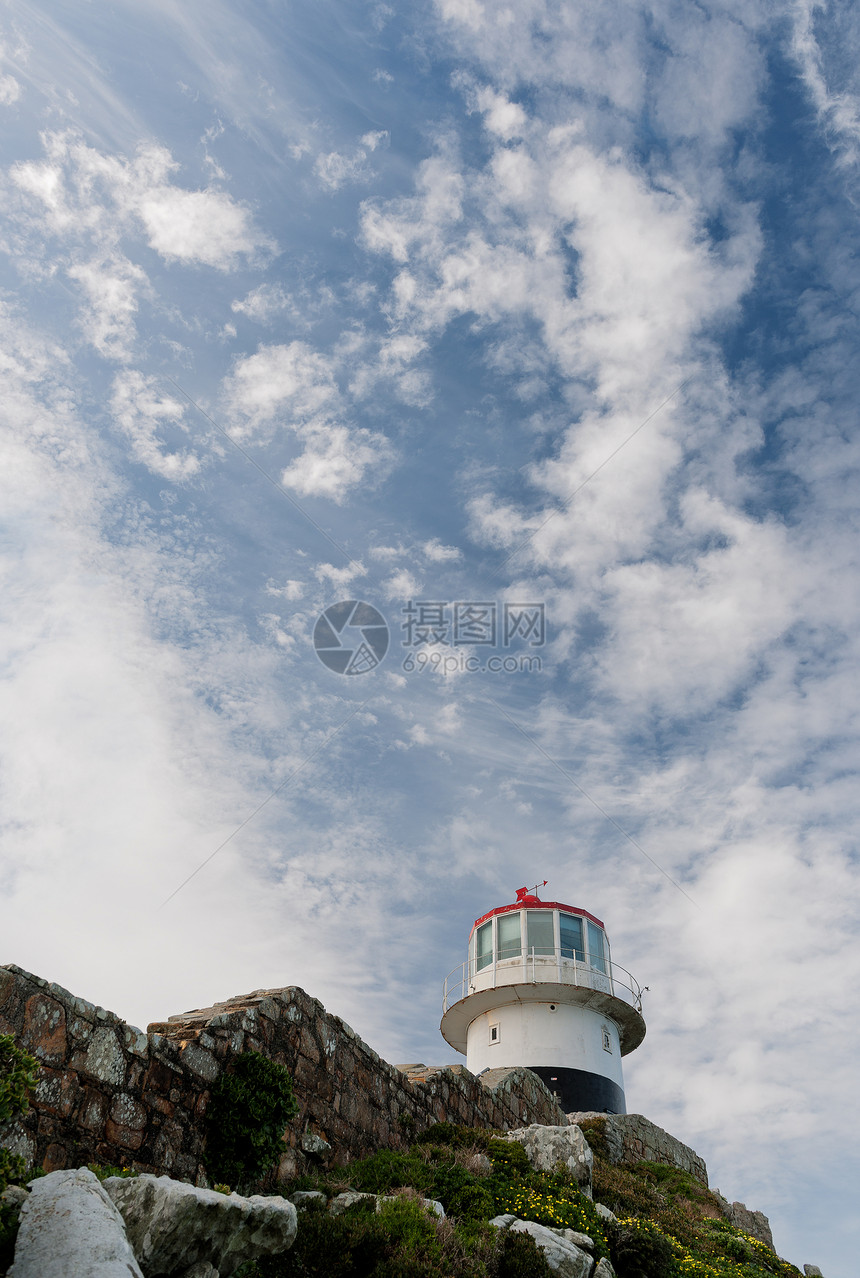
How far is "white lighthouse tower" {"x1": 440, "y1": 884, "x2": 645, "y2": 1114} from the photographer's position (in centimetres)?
2127

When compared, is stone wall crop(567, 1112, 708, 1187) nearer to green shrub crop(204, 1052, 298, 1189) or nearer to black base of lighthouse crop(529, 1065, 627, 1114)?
black base of lighthouse crop(529, 1065, 627, 1114)

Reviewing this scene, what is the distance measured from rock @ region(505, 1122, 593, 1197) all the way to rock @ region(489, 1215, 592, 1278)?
2.65 m

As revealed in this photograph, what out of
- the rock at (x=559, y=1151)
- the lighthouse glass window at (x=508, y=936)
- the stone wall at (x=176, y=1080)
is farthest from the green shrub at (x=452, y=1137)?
the lighthouse glass window at (x=508, y=936)

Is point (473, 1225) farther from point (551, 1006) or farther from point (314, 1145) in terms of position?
point (551, 1006)

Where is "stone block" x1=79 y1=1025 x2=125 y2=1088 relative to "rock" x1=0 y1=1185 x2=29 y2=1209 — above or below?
above

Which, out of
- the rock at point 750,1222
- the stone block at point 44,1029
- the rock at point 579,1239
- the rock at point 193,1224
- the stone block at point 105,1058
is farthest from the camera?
the rock at point 750,1222

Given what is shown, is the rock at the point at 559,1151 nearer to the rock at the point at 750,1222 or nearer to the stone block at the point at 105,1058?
the stone block at the point at 105,1058

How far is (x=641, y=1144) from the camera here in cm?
2041

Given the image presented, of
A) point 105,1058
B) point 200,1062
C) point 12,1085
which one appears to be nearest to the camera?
point 12,1085

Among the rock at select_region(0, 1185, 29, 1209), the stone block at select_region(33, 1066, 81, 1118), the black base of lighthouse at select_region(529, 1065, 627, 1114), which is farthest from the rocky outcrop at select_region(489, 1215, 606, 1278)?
the black base of lighthouse at select_region(529, 1065, 627, 1114)

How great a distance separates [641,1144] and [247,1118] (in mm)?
17320

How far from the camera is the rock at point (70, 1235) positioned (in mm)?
3828

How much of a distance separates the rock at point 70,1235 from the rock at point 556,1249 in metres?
5.08

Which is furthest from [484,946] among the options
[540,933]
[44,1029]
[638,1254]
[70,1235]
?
[70,1235]
